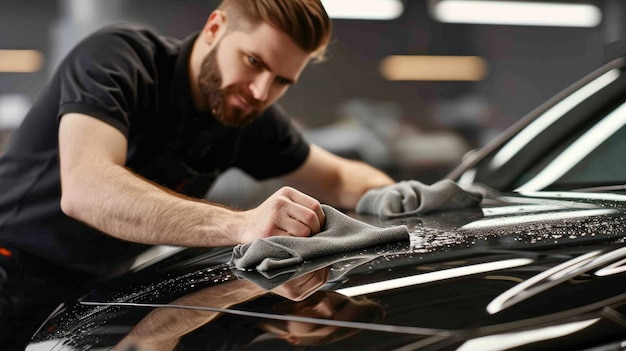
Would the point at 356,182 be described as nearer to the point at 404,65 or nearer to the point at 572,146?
the point at 572,146

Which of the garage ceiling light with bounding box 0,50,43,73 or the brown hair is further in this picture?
the garage ceiling light with bounding box 0,50,43,73

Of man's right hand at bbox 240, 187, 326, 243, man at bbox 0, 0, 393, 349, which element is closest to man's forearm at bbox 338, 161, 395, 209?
man at bbox 0, 0, 393, 349

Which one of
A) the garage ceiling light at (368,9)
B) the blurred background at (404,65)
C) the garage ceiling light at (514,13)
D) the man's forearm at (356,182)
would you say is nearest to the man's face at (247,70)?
the man's forearm at (356,182)

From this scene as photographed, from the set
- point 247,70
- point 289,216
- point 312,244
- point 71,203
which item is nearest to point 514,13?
point 247,70

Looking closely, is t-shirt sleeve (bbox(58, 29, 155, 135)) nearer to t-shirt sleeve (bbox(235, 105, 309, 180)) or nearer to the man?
the man

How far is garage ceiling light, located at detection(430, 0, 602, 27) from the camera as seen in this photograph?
4223mm

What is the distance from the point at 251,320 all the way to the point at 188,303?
153 mm

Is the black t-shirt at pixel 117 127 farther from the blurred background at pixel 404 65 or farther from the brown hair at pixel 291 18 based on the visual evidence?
the blurred background at pixel 404 65

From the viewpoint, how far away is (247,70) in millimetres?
1858

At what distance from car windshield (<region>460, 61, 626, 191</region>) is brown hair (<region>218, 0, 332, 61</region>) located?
502 millimetres

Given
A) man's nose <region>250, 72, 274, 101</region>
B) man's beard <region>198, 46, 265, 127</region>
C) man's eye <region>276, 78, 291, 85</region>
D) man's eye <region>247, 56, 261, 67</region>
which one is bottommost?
man's beard <region>198, 46, 265, 127</region>

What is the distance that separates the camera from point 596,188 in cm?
156

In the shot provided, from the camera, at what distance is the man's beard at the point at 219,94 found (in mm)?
1889

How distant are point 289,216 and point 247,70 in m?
0.73
